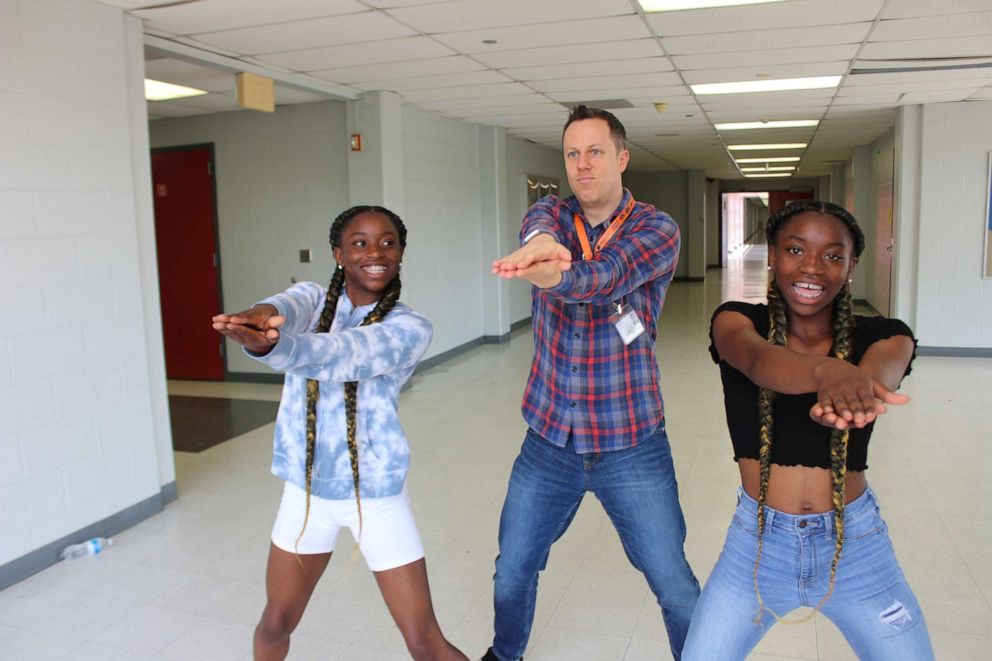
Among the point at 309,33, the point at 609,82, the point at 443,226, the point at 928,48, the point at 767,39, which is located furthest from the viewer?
the point at 443,226

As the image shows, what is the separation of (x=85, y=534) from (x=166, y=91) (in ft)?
13.1

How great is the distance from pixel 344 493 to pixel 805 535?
1.01 meters

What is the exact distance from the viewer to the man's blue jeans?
6.88 ft

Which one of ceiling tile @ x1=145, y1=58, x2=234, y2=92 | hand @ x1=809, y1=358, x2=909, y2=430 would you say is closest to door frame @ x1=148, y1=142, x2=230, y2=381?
ceiling tile @ x1=145, y1=58, x2=234, y2=92

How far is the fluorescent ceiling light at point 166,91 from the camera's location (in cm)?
614

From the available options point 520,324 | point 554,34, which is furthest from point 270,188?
point 520,324

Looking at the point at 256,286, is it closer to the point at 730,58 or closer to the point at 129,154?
the point at 129,154

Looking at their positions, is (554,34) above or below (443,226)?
above

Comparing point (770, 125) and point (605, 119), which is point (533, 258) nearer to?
point (605, 119)

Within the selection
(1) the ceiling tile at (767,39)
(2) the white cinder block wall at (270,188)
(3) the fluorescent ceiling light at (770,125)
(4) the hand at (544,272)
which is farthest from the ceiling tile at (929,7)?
(3) the fluorescent ceiling light at (770,125)

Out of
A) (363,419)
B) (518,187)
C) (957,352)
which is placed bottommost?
(957,352)

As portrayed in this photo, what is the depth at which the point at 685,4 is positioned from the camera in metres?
4.27

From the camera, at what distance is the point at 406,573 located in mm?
→ 1903

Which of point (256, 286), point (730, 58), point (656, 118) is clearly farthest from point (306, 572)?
point (656, 118)
